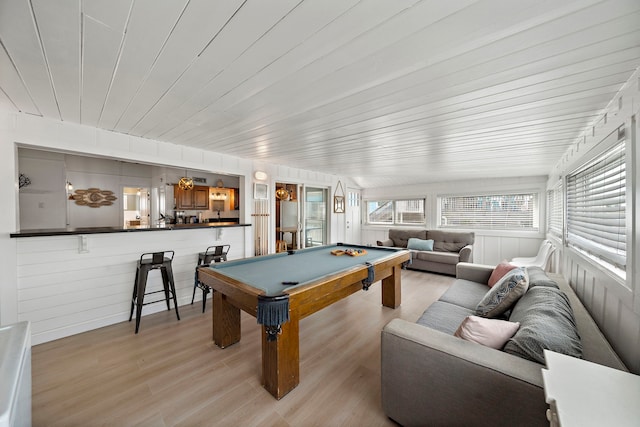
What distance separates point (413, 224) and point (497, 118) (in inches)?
193

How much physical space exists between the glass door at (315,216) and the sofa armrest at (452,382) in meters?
4.29

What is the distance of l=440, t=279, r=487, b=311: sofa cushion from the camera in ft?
8.54

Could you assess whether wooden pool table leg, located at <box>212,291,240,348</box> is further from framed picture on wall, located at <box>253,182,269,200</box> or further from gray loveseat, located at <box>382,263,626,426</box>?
framed picture on wall, located at <box>253,182,269,200</box>

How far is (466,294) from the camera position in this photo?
2828 mm

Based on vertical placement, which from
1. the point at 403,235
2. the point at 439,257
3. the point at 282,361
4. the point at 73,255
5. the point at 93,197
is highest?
the point at 93,197

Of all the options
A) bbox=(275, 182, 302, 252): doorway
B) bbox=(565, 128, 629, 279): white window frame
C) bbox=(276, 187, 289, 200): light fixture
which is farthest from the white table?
bbox=(275, 182, 302, 252): doorway

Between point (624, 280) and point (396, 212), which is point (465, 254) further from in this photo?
point (624, 280)

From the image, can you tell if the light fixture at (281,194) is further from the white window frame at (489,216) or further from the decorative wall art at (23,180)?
the decorative wall art at (23,180)

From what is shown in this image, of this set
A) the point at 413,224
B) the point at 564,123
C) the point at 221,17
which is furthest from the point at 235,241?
the point at 413,224

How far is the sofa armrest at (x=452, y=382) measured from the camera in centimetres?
111

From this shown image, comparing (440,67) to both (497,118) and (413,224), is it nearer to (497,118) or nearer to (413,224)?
(497,118)

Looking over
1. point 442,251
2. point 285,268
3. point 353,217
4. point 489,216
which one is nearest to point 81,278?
point 285,268

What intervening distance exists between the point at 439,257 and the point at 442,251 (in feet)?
1.75

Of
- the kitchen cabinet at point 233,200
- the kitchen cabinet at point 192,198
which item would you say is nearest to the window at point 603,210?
the kitchen cabinet at point 233,200
